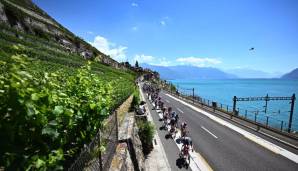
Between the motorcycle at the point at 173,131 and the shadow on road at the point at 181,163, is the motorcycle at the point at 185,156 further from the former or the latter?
the motorcycle at the point at 173,131

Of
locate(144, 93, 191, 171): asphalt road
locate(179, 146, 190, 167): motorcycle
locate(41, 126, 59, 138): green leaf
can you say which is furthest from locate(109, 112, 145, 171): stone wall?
locate(179, 146, 190, 167): motorcycle

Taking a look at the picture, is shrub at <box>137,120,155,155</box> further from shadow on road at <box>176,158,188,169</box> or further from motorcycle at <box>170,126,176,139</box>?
motorcycle at <box>170,126,176,139</box>

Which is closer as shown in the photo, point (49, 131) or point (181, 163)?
point (49, 131)

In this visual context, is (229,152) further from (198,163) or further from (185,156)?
(185,156)

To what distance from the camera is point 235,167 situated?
1348 cm

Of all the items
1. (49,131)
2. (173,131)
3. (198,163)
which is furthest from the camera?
(173,131)

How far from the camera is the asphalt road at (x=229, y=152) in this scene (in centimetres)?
1361

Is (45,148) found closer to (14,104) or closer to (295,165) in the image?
(14,104)

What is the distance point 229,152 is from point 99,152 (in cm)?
1288

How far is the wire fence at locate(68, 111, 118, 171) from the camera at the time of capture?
4.87 m

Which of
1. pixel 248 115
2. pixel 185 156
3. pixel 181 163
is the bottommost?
pixel 181 163

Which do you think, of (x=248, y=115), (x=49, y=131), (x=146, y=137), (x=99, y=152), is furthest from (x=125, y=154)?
(x=248, y=115)

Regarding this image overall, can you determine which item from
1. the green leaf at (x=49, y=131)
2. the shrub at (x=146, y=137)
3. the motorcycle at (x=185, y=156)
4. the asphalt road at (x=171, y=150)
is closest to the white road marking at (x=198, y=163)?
the motorcycle at (x=185, y=156)

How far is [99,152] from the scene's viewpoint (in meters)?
5.85
